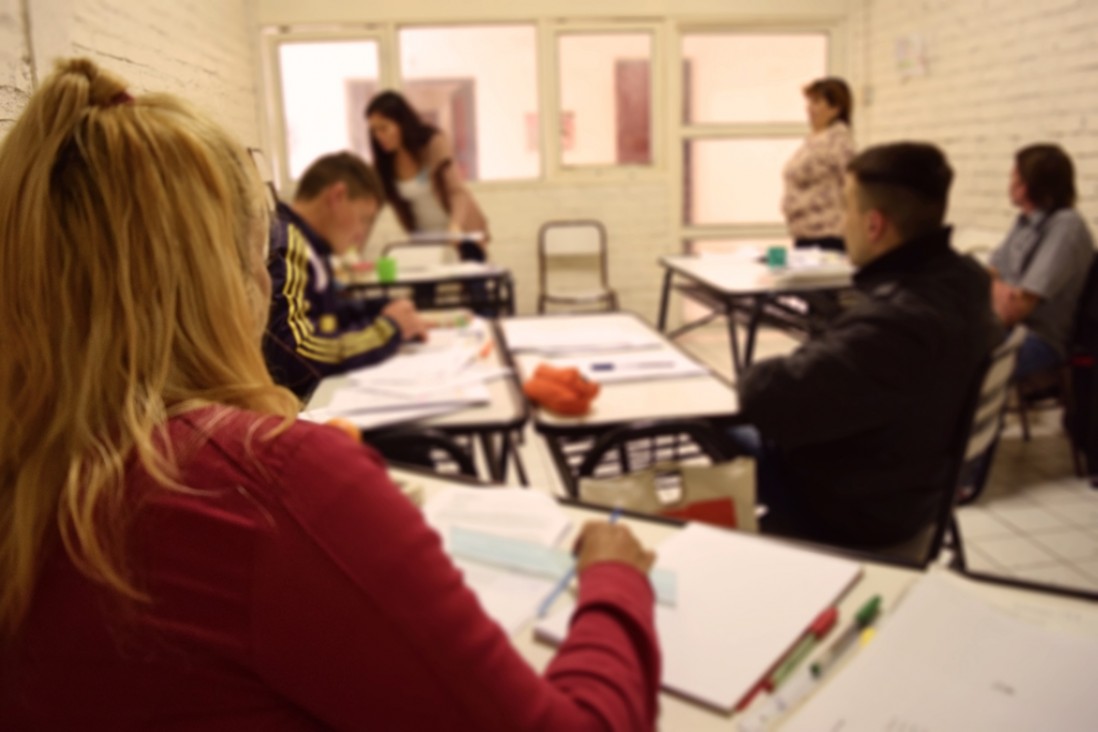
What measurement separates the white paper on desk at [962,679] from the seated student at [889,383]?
2.51 feet

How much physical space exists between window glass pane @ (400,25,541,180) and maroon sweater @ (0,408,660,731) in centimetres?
541

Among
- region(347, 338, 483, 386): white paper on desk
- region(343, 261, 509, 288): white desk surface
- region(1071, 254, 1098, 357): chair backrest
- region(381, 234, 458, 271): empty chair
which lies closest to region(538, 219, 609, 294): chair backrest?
region(381, 234, 458, 271): empty chair

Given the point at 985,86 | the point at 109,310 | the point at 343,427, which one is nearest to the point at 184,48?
the point at 109,310

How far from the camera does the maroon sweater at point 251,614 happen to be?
478mm

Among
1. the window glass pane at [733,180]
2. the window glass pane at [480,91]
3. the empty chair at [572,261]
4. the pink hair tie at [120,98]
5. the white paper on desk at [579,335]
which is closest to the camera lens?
the pink hair tie at [120,98]

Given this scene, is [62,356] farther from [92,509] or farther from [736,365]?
[736,365]

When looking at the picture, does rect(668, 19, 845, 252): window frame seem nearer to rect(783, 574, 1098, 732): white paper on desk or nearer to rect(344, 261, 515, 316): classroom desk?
rect(344, 261, 515, 316): classroom desk

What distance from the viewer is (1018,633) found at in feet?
3.15

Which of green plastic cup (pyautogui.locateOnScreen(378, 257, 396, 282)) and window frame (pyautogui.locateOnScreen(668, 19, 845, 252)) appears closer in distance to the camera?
green plastic cup (pyautogui.locateOnScreen(378, 257, 396, 282))

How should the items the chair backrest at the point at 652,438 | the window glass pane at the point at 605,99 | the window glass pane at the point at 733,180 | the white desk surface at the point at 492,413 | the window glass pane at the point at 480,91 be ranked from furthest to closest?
1. the window glass pane at the point at 733,180
2. the window glass pane at the point at 605,99
3. the window glass pane at the point at 480,91
4. the white desk surface at the point at 492,413
5. the chair backrest at the point at 652,438

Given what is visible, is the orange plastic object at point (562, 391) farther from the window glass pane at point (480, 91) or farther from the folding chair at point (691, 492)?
the window glass pane at point (480, 91)

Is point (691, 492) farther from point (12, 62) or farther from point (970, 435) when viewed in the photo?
point (12, 62)

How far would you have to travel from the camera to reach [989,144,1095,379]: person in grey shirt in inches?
130

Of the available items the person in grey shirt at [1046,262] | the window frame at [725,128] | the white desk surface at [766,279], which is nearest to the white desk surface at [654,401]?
the white desk surface at [766,279]
